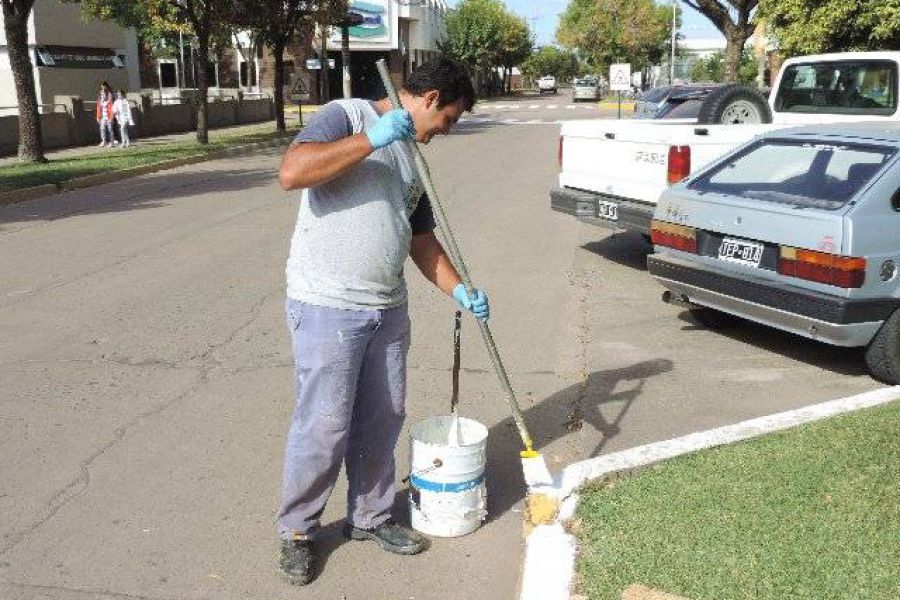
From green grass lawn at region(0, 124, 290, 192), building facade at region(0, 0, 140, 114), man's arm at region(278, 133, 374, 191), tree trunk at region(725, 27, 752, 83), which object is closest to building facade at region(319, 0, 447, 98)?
building facade at region(0, 0, 140, 114)

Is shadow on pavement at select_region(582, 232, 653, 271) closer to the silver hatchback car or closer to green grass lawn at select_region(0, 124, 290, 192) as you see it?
the silver hatchback car

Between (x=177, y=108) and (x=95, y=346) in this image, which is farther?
(x=177, y=108)

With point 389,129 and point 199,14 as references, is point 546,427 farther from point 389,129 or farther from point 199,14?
point 199,14

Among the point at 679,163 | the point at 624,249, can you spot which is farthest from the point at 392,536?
the point at 624,249

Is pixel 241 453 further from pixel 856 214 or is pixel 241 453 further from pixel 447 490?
pixel 856 214

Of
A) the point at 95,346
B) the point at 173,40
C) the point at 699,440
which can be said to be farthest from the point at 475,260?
the point at 173,40

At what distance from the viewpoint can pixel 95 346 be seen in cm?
652

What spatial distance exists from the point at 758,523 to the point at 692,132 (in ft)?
16.7

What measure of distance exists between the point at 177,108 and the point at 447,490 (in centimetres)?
2878

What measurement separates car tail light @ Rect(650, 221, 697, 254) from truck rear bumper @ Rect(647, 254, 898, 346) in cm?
14

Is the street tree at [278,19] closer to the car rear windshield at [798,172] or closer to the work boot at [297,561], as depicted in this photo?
the car rear windshield at [798,172]

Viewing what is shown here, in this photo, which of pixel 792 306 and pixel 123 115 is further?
pixel 123 115

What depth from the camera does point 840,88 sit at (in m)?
9.59

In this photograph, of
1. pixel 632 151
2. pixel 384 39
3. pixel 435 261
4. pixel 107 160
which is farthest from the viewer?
pixel 384 39
